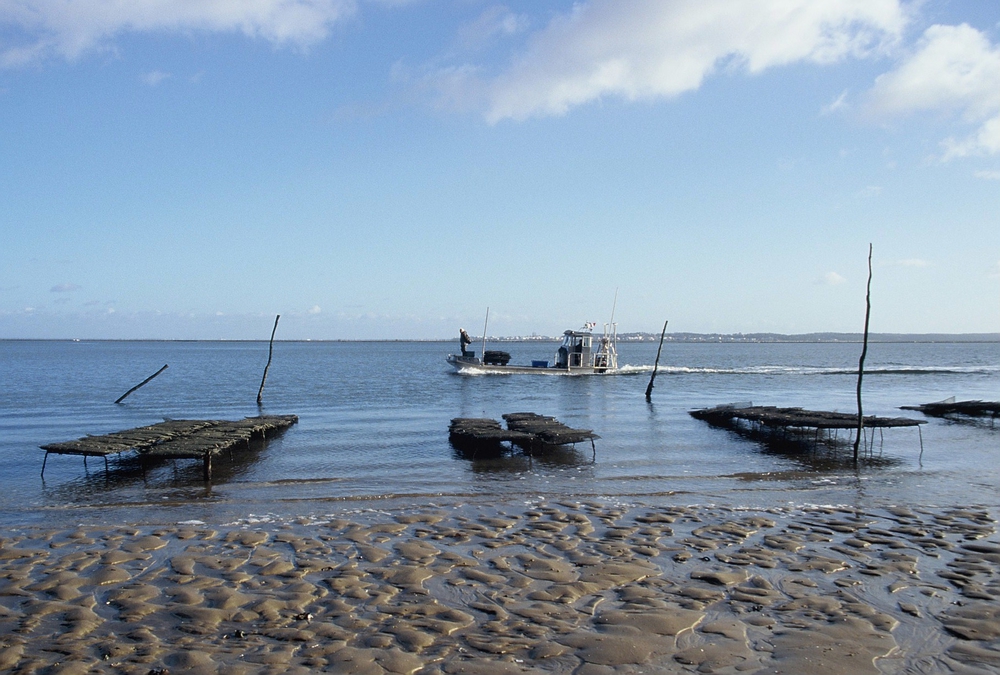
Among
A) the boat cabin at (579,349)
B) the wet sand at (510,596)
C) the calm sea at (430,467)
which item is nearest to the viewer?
the wet sand at (510,596)

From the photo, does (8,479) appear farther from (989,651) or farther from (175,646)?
(989,651)

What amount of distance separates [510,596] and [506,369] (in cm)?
5385

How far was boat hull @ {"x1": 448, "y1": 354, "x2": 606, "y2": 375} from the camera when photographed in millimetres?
60125

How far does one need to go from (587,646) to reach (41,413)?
32.9m

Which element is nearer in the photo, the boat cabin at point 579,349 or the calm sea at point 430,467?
the calm sea at point 430,467

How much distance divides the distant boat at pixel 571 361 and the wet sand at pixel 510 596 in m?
47.1

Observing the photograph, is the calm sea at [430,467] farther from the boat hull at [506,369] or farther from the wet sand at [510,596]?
the boat hull at [506,369]

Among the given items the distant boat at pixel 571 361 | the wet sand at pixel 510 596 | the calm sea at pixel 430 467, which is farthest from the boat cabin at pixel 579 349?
the wet sand at pixel 510 596

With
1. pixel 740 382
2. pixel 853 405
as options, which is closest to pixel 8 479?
pixel 853 405

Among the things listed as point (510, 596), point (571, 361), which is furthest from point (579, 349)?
point (510, 596)

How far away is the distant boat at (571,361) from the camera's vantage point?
60000 millimetres

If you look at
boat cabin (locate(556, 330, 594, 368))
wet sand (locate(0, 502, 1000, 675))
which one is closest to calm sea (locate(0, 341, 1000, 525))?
wet sand (locate(0, 502, 1000, 675))

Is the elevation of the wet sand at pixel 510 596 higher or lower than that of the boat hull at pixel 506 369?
lower

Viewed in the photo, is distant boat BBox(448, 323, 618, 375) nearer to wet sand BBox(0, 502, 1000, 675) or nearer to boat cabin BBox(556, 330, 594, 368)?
boat cabin BBox(556, 330, 594, 368)
